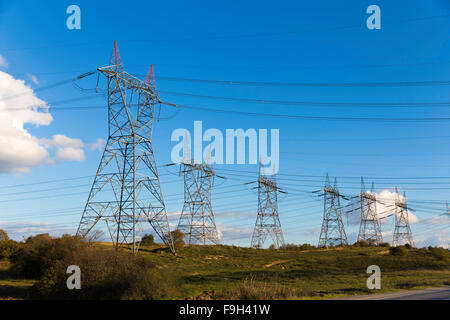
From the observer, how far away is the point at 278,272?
136 ft

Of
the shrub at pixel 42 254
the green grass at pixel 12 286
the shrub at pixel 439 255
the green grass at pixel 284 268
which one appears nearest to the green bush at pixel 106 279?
the green grass at pixel 12 286

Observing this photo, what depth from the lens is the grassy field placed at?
27.9 metres

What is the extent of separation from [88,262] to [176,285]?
7.91 metres

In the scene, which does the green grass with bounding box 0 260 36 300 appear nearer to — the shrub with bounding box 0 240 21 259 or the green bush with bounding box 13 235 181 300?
the green bush with bounding box 13 235 181 300

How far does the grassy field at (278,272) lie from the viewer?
2790 centimetres

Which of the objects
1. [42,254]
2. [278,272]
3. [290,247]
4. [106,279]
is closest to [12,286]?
[42,254]

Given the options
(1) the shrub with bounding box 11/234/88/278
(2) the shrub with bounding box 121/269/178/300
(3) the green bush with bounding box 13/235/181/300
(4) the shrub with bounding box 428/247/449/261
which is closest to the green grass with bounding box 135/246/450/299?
(4) the shrub with bounding box 428/247/449/261

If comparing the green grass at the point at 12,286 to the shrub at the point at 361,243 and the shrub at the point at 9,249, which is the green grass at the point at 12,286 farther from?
the shrub at the point at 361,243

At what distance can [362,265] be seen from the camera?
4962 centimetres

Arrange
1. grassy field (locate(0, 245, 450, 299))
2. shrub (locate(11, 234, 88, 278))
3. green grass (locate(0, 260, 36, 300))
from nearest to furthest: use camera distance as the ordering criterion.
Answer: grassy field (locate(0, 245, 450, 299)) < green grass (locate(0, 260, 36, 300)) < shrub (locate(11, 234, 88, 278))
